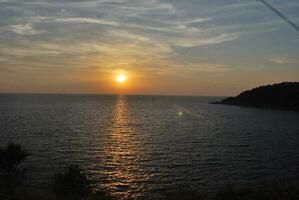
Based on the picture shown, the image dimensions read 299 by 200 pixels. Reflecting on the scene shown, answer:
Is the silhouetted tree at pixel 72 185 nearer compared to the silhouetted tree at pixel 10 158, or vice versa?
the silhouetted tree at pixel 72 185

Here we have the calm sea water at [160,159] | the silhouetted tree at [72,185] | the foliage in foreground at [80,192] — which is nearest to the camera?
the foliage in foreground at [80,192]

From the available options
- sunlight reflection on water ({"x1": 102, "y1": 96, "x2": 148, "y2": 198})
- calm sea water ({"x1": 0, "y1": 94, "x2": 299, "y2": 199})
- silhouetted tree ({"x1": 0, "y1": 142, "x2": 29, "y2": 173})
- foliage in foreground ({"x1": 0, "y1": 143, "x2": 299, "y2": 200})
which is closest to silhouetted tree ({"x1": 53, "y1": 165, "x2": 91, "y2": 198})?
foliage in foreground ({"x1": 0, "y1": 143, "x2": 299, "y2": 200})

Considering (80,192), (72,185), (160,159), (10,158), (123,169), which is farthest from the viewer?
(160,159)

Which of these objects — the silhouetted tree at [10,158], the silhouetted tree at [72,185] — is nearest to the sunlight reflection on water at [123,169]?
the silhouetted tree at [72,185]

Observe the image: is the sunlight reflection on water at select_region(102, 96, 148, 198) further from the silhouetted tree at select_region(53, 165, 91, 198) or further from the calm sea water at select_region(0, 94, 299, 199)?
the silhouetted tree at select_region(53, 165, 91, 198)

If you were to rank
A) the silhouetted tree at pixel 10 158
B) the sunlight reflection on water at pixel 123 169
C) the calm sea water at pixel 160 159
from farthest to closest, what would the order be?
the silhouetted tree at pixel 10 158
the calm sea water at pixel 160 159
the sunlight reflection on water at pixel 123 169

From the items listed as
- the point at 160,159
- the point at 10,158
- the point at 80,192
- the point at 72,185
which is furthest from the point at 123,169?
the point at 10,158

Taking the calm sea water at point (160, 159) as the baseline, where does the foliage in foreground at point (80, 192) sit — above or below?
above

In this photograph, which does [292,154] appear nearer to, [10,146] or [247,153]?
[247,153]

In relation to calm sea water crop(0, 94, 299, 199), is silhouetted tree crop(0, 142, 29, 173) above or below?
above

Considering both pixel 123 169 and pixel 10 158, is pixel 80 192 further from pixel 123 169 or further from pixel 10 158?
pixel 10 158

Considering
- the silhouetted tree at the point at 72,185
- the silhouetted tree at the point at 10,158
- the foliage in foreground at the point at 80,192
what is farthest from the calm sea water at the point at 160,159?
the silhouetted tree at the point at 72,185

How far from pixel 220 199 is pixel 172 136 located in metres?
50.3

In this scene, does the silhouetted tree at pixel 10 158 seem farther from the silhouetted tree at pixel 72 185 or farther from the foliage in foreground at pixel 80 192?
the silhouetted tree at pixel 72 185
